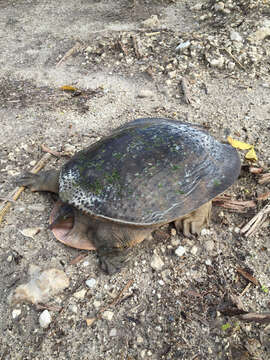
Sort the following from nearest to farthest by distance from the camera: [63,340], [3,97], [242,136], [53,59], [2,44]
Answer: [63,340], [242,136], [3,97], [53,59], [2,44]

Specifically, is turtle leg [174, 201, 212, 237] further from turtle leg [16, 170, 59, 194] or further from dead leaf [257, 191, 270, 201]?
turtle leg [16, 170, 59, 194]

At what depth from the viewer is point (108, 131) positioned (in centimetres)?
306

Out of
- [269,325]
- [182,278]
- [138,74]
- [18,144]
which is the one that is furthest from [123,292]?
[138,74]

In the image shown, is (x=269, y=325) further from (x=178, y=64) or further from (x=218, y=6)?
(x=218, y=6)

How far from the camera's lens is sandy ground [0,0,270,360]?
177 centimetres

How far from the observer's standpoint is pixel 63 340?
1.76 metres

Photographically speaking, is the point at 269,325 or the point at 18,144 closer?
the point at 269,325

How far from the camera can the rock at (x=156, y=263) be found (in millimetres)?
2051

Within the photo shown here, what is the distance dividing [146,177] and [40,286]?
926 mm

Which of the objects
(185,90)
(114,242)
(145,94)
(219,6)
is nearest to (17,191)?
(114,242)

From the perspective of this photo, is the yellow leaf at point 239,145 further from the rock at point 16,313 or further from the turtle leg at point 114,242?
the rock at point 16,313

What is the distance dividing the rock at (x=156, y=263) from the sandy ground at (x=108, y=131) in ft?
0.09

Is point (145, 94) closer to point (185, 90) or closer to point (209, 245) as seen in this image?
point (185, 90)

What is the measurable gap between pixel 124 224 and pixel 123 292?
1.39 ft
